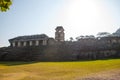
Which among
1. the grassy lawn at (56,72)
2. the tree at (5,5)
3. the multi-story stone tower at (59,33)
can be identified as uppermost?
the multi-story stone tower at (59,33)

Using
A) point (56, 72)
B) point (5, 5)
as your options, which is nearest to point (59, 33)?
point (56, 72)

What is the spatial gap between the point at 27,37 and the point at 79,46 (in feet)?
83.3

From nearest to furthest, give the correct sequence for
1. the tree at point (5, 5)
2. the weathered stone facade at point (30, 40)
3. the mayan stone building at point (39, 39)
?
the tree at point (5, 5) → the mayan stone building at point (39, 39) → the weathered stone facade at point (30, 40)

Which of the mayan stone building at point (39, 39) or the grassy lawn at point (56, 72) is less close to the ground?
the mayan stone building at point (39, 39)

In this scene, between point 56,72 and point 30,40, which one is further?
point 30,40

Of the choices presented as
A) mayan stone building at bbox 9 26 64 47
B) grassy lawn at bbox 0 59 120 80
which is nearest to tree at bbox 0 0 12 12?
grassy lawn at bbox 0 59 120 80

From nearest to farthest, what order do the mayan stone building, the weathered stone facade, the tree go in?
the tree, the mayan stone building, the weathered stone facade

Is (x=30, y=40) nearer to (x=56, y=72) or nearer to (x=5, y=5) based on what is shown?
(x=56, y=72)

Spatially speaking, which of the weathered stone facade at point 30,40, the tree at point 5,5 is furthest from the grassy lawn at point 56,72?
the weathered stone facade at point 30,40

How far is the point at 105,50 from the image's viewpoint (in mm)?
40781

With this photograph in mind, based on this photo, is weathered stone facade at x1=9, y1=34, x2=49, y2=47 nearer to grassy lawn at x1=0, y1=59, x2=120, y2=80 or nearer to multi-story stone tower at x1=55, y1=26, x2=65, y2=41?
multi-story stone tower at x1=55, y1=26, x2=65, y2=41

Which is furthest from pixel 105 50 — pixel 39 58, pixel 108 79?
pixel 108 79

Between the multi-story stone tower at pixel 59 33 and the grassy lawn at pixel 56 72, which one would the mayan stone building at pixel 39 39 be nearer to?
the multi-story stone tower at pixel 59 33

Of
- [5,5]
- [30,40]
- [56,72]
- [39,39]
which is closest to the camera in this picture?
[5,5]
